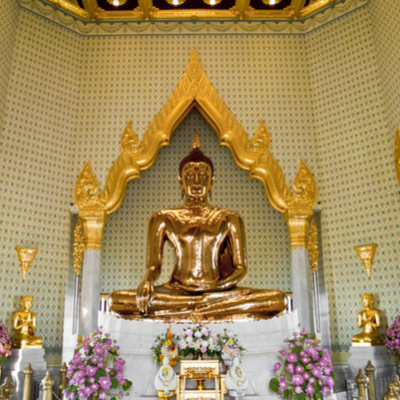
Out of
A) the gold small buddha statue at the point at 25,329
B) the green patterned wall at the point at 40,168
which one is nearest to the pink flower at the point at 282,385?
the gold small buddha statue at the point at 25,329

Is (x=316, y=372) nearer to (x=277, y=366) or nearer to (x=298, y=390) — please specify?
(x=298, y=390)

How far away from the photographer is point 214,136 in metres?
7.66

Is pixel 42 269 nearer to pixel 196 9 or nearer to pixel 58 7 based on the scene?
pixel 58 7

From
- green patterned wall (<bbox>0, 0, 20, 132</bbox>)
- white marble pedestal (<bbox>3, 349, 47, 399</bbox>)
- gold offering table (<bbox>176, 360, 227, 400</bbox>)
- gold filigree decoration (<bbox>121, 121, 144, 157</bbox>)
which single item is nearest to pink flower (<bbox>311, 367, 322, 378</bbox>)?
gold offering table (<bbox>176, 360, 227, 400</bbox>)

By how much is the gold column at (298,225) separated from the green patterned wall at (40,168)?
302 centimetres

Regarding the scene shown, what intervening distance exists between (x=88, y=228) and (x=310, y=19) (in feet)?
14.8

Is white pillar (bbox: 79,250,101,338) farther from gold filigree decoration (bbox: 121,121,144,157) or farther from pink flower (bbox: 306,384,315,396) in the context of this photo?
pink flower (bbox: 306,384,315,396)

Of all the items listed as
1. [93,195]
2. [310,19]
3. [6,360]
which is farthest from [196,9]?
[6,360]

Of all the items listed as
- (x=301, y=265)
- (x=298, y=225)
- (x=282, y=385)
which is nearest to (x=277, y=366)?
(x=282, y=385)

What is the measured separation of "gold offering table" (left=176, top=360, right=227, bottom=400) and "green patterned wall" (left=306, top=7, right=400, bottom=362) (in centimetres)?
319

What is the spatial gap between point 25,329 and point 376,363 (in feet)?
13.4

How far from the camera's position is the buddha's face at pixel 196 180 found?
541cm

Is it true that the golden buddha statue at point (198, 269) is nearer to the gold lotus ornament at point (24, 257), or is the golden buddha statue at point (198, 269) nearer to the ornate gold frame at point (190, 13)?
the gold lotus ornament at point (24, 257)

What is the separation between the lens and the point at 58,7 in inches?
278
